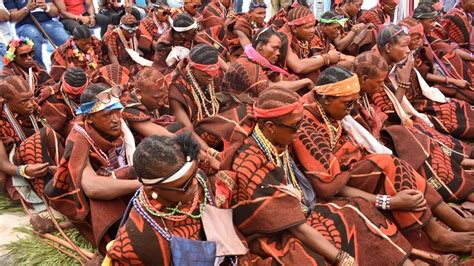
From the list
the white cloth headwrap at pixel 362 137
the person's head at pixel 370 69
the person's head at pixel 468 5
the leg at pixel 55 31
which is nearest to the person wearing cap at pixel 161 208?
the white cloth headwrap at pixel 362 137

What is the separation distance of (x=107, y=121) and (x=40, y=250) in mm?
1031

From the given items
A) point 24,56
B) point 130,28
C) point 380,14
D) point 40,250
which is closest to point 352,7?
point 380,14

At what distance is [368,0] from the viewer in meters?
9.27

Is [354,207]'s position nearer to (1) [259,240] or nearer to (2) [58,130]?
(1) [259,240]

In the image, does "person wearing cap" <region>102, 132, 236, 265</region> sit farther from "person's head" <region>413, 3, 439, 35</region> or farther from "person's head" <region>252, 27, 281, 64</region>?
"person's head" <region>413, 3, 439, 35</region>

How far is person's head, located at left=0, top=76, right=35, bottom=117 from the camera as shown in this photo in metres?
3.83

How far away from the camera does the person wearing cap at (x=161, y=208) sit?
2.16 meters

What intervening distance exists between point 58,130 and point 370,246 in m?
2.74

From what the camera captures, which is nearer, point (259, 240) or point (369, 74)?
point (259, 240)

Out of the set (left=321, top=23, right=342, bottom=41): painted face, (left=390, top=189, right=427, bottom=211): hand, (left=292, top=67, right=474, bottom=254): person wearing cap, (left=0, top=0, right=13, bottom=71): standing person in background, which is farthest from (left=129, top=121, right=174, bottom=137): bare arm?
(left=0, top=0, right=13, bottom=71): standing person in background

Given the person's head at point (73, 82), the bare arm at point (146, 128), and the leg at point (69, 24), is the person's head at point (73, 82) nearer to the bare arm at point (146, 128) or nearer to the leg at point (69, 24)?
the bare arm at point (146, 128)

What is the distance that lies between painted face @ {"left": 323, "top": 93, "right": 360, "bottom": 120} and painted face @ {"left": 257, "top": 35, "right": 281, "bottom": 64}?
147cm

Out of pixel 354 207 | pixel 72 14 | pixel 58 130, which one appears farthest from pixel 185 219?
pixel 72 14

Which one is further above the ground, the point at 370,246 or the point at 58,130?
the point at 370,246
